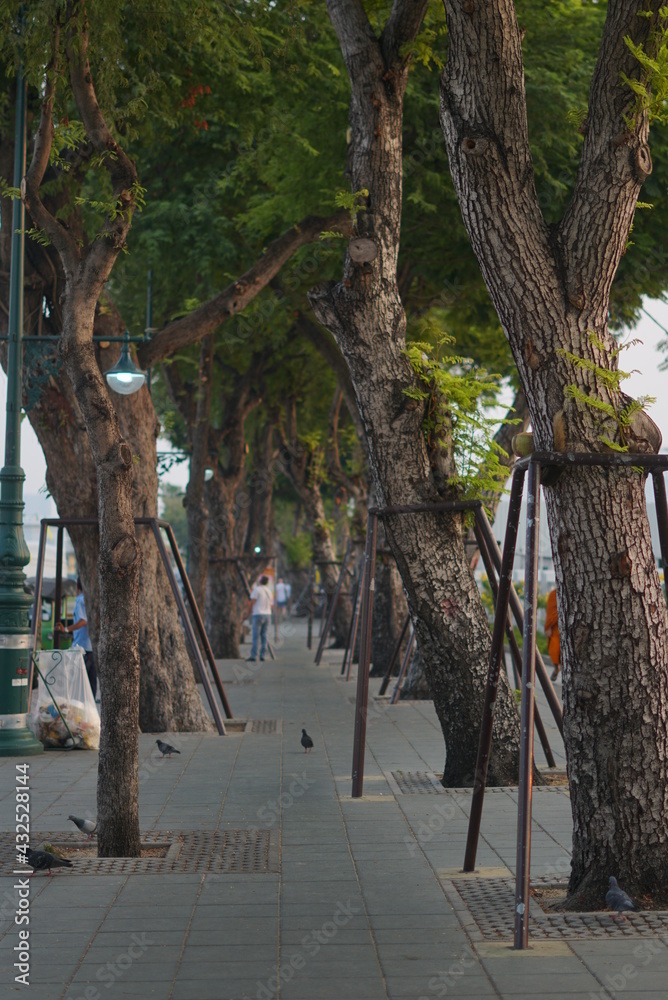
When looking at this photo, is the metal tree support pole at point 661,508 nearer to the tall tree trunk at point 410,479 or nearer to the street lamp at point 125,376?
the tall tree trunk at point 410,479

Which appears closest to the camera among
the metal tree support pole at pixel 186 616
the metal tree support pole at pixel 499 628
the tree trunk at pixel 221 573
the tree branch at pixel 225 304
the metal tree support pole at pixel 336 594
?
the metal tree support pole at pixel 499 628

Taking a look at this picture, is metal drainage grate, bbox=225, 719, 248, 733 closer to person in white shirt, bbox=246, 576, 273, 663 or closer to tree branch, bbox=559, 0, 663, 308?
tree branch, bbox=559, 0, 663, 308

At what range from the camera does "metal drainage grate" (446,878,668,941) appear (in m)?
5.11

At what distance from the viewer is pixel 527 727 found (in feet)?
16.8

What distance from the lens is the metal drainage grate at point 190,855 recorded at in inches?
254

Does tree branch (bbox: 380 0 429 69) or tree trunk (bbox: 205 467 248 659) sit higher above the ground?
tree branch (bbox: 380 0 429 69)

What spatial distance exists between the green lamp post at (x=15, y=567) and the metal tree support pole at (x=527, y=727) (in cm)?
685

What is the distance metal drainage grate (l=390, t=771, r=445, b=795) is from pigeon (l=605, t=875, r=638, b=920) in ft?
11.8

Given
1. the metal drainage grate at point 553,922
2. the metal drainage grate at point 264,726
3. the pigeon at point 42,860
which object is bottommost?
the metal drainage grate at point 264,726

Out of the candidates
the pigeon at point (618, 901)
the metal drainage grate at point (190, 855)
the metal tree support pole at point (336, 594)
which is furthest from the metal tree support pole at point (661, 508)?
the metal tree support pole at point (336, 594)

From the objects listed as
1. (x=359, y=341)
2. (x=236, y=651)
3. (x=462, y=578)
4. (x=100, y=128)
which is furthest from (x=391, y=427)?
(x=236, y=651)

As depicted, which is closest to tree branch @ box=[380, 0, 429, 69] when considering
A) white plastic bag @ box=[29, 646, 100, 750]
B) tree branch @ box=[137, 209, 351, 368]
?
tree branch @ box=[137, 209, 351, 368]

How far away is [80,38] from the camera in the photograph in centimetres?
845

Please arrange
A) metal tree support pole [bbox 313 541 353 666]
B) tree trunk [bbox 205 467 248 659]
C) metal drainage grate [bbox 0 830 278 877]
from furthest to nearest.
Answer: tree trunk [bbox 205 467 248 659]
metal tree support pole [bbox 313 541 353 666]
metal drainage grate [bbox 0 830 278 877]
